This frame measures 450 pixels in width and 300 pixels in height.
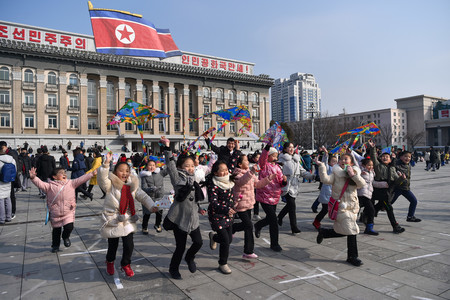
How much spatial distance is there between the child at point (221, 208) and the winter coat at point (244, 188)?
430 mm

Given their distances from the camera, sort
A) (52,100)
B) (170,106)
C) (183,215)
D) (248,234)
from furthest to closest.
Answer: (170,106)
(52,100)
(248,234)
(183,215)

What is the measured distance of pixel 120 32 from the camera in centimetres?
1752

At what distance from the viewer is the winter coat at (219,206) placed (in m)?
4.25

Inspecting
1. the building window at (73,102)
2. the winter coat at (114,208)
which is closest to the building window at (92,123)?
the building window at (73,102)

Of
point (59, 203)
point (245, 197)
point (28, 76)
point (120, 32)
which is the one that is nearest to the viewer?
point (245, 197)

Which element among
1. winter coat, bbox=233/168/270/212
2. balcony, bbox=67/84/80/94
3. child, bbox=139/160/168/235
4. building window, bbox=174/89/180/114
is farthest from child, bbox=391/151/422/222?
building window, bbox=174/89/180/114

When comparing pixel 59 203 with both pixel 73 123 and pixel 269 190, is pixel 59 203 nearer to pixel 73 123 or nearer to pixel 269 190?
pixel 269 190

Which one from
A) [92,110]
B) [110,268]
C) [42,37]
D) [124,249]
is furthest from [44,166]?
[42,37]

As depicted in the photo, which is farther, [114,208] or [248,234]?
[248,234]

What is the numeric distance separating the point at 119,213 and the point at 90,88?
44957mm

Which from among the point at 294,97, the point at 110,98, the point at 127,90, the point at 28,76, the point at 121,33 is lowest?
the point at 121,33

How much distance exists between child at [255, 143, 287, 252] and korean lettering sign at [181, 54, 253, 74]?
158 ft

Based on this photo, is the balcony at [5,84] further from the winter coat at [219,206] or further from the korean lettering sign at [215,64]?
the winter coat at [219,206]

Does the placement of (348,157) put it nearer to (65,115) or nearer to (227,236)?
(227,236)
